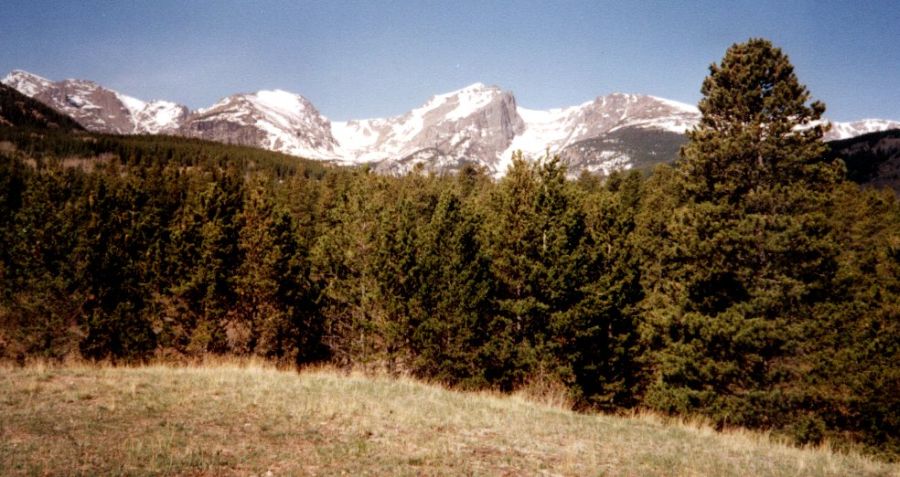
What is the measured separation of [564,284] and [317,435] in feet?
48.6

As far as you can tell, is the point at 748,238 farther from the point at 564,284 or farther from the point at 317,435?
the point at 317,435

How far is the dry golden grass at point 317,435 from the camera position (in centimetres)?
850

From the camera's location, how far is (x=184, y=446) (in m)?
9.11

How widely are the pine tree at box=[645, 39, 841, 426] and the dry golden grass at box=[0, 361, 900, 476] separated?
3.41m

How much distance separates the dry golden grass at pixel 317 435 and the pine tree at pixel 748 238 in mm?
3409

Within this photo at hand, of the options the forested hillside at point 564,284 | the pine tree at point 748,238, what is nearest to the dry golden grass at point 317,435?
the pine tree at point 748,238

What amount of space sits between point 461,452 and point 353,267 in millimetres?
19872

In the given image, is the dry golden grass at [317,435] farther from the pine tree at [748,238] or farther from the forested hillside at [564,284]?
the forested hillside at [564,284]

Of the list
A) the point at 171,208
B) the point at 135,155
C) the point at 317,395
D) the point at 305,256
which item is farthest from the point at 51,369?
the point at 135,155

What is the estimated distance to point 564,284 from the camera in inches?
873

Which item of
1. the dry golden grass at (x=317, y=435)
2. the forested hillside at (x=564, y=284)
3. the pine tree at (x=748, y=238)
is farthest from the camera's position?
the forested hillside at (x=564, y=284)

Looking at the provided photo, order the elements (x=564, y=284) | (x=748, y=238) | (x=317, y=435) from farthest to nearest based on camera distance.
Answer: (x=564, y=284) < (x=748, y=238) < (x=317, y=435)

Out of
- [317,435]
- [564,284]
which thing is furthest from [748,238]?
[317,435]

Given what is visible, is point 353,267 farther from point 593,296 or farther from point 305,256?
point 593,296
